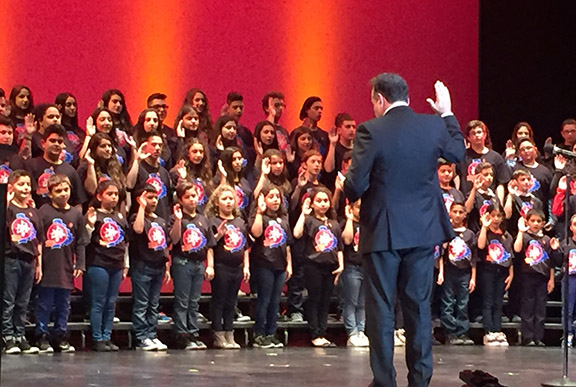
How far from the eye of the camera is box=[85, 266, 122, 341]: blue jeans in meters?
7.91

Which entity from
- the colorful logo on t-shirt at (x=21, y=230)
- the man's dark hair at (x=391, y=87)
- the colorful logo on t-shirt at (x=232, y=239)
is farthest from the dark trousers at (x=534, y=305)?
the man's dark hair at (x=391, y=87)

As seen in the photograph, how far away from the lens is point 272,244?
8500mm

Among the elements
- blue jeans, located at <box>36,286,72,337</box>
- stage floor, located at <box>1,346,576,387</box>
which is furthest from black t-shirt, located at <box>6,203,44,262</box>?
stage floor, located at <box>1,346,576,387</box>

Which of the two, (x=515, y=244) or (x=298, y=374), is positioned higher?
(x=515, y=244)

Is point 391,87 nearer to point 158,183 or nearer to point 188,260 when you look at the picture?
point 188,260

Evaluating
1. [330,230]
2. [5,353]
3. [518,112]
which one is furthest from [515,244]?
[5,353]

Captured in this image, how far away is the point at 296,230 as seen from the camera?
8.74 metres

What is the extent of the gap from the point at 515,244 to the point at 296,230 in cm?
187

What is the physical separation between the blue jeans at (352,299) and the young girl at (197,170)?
126 centimetres

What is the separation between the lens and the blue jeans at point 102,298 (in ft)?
26.0

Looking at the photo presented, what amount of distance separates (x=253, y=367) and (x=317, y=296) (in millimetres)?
1743

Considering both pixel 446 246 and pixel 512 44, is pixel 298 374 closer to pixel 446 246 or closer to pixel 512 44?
pixel 446 246

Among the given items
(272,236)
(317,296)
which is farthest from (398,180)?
(317,296)

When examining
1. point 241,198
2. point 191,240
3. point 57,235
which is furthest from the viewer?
point 241,198
